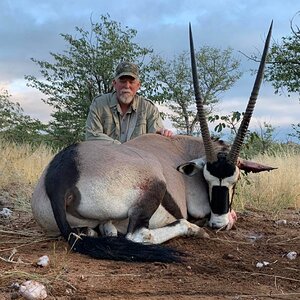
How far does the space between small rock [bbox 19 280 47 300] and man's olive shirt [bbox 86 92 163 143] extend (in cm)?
310

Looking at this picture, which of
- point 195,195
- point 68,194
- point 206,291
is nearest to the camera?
point 206,291

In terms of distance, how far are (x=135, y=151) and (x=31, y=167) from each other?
418 cm

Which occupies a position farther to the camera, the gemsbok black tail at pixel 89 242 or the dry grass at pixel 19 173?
the dry grass at pixel 19 173

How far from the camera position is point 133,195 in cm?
346

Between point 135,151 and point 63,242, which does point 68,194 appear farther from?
point 135,151

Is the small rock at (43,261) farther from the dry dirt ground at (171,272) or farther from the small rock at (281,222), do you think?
the small rock at (281,222)

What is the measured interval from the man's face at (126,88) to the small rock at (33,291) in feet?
10.6

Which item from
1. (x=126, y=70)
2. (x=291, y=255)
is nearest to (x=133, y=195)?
(x=291, y=255)

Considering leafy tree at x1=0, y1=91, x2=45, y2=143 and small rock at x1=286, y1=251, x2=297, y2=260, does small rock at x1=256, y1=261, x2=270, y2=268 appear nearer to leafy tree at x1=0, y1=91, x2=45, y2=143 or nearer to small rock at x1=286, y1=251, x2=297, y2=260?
small rock at x1=286, y1=251, x2=297, y2=260

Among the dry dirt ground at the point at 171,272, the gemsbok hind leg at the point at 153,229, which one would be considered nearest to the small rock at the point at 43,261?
the dry dirt ground at the point at 171,272

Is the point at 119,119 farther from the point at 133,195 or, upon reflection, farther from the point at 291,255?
the point at 291,255

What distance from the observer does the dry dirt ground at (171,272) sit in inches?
95.3

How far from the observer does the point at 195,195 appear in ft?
13.8

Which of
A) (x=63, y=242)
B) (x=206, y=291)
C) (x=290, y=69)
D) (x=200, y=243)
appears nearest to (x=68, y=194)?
(x=63, y=242)
